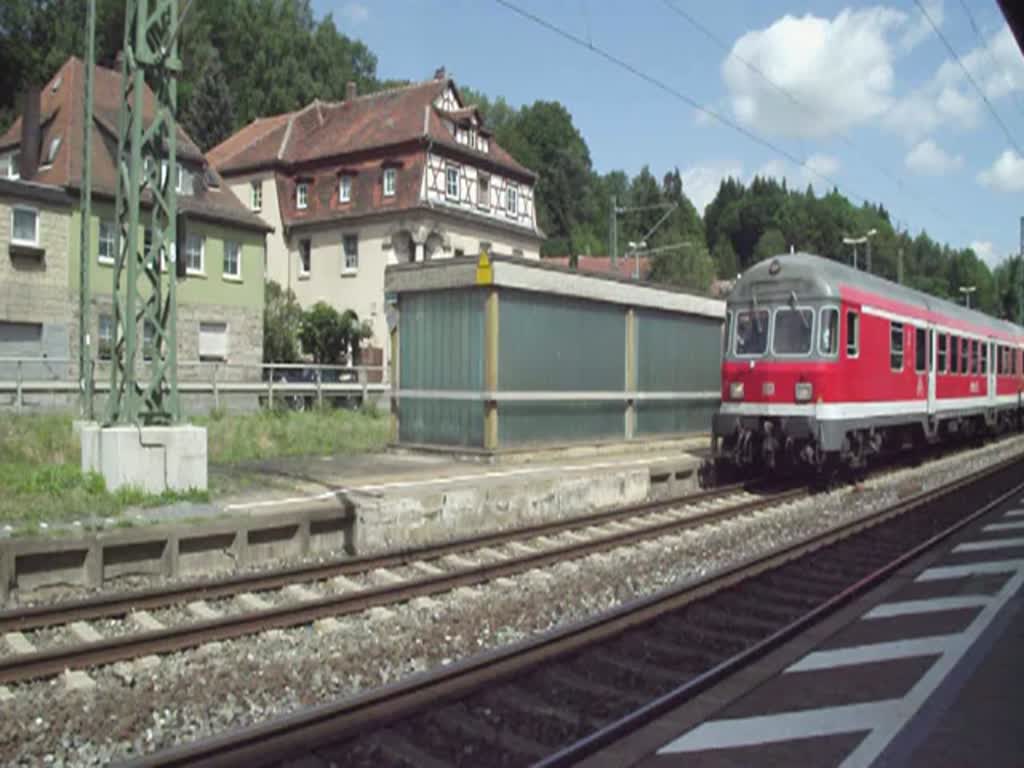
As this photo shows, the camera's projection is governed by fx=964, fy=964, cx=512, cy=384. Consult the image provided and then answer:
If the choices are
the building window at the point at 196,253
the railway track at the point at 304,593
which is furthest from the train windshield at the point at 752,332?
the building window at the point at 196,253

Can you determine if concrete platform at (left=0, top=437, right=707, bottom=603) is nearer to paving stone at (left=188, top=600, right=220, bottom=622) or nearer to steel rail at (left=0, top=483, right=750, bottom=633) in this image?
steel rail at (left=0, top=483, right=750, bottom=633)

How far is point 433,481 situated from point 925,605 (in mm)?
6505

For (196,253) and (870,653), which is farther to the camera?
(196,253)

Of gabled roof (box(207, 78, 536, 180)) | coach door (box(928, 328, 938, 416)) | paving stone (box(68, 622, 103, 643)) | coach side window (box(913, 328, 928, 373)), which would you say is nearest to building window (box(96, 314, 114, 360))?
gabled roof (box(207, 78, 536, 180))

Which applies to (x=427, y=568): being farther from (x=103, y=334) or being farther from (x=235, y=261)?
(x=235, y=261)

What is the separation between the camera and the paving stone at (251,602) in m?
8.02

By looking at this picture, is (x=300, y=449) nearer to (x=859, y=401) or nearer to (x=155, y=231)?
(x=155, y=231)

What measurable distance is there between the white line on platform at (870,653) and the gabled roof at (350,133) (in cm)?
3732

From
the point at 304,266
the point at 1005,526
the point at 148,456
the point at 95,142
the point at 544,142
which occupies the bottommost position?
the point at 1005,526

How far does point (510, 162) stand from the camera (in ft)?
158

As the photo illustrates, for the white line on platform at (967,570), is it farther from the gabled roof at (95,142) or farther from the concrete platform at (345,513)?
the gabled roof at (95,142)

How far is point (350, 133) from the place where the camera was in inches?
1794

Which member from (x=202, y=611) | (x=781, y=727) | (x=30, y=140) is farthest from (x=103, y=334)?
(x=781, y=727)

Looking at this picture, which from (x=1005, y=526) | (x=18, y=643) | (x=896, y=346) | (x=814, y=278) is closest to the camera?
(x=18, y=643)
